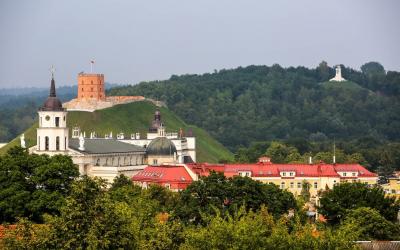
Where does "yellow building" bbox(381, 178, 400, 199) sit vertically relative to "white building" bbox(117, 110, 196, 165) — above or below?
below

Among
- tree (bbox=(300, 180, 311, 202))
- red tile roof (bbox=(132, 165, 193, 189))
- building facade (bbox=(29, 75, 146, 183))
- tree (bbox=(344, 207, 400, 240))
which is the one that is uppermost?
building facade (bbox=(29, 75, 146, 183))

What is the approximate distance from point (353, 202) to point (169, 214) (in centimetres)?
1573

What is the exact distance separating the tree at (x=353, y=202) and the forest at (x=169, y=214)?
71mm

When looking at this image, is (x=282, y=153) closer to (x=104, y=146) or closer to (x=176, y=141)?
(x=176, y=141)

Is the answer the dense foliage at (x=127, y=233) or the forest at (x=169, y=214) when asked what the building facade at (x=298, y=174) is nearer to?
the forest at (x=169, y=214)

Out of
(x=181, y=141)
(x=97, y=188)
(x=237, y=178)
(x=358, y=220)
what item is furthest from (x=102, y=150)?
(x=97, y=188)

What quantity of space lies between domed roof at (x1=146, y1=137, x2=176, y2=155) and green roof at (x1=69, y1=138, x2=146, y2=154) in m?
1.65

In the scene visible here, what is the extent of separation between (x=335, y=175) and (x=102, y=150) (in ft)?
88.4

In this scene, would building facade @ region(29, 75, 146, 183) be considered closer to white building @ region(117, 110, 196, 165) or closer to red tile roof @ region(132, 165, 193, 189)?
red tile roof @ region(132, 165, 193, 189)

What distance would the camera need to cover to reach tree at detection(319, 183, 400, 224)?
9200 centimetres

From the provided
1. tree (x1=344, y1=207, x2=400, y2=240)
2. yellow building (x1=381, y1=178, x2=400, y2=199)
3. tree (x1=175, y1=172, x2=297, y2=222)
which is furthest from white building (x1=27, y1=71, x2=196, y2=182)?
tree (x1=344, y1=207, x2=400, y2=240)

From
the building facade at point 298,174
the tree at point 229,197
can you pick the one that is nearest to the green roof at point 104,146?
the building facade at point 298,174

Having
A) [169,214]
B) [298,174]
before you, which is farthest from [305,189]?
[169,214]

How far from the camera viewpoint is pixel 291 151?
17125 cm
